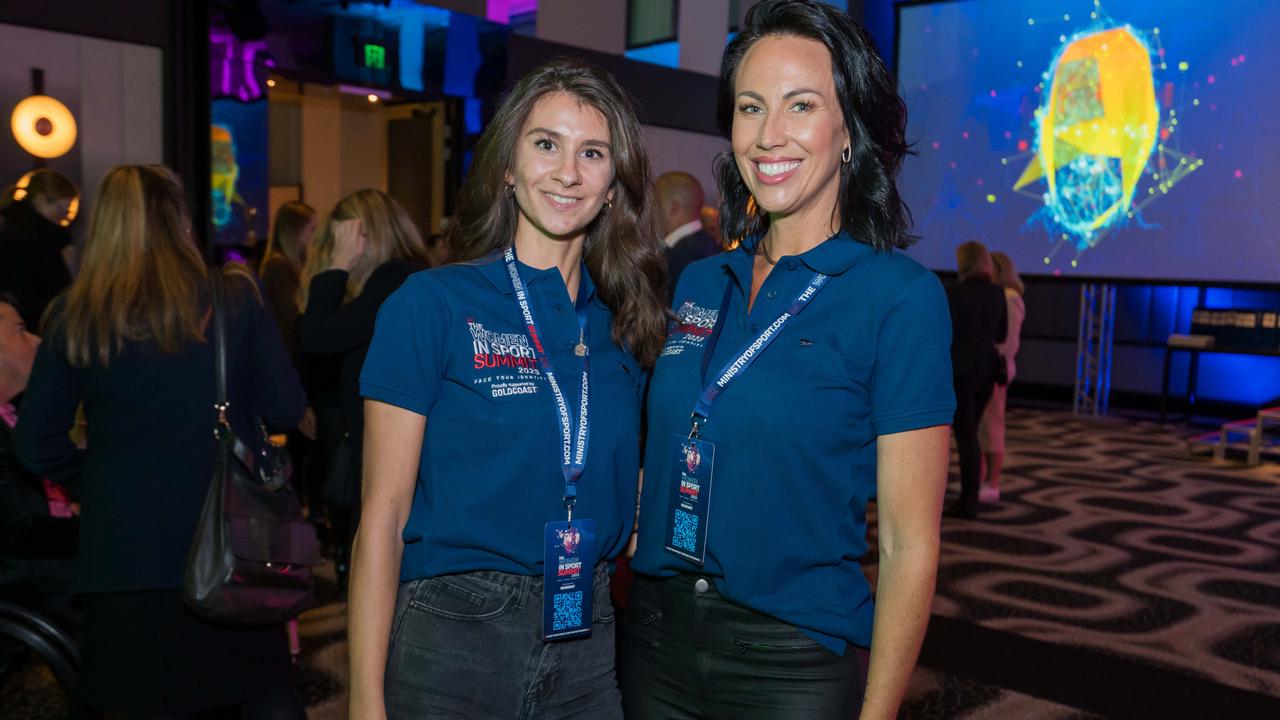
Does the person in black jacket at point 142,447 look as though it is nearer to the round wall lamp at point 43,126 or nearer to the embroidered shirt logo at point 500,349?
the embroidered shirt logo at point 500,349

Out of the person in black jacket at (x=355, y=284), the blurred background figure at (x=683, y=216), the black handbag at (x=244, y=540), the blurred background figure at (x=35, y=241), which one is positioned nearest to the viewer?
the black handbag at (x=244, y=540)

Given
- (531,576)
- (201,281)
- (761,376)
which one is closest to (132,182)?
(201,281)

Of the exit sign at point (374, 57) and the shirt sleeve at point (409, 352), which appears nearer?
the shirt sleeve at point (409, 352)

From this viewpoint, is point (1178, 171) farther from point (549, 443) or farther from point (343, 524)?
point (549, 443)

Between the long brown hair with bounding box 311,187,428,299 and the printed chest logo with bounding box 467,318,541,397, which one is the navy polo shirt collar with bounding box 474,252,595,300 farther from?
the long brown hair with bounding box 311,187,428,299

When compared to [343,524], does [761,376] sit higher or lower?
higher

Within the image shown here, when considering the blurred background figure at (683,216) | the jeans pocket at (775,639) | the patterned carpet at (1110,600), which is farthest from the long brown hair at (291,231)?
the jeans pocket at (775,639)

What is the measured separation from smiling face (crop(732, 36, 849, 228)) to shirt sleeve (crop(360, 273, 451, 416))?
0.53 m

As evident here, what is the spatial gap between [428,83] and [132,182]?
19.0 feet

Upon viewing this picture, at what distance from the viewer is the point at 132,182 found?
7.22 ft

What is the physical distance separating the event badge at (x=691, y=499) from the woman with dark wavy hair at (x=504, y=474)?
0.45 ft

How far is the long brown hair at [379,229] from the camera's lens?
3.62 meters

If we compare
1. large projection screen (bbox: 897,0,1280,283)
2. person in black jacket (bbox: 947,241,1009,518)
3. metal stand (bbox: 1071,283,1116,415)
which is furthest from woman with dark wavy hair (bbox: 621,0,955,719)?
metal stand (bbox: 1071,283,1116,415)

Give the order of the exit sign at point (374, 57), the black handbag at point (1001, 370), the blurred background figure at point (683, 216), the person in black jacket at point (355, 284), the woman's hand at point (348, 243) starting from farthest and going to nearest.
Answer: the exit sign at point (374, 57) < the black handbag at point (1001, 370) < the blurred background figure at point (683, 216) < the woman's hand at point (348, 243) < the person in black jacket at point (355, 284)
